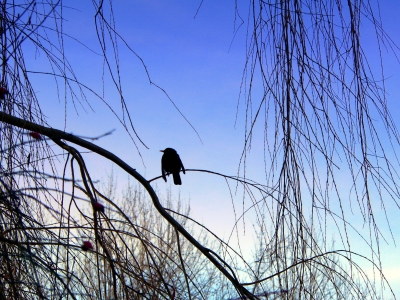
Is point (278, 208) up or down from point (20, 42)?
down

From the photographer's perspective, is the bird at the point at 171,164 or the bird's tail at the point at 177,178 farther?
the bird's tail at the point at 177,178

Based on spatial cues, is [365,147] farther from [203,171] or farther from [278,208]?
[203,171]

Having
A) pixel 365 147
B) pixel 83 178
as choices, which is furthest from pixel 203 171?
pixel 365 147

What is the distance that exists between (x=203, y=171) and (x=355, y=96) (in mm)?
458

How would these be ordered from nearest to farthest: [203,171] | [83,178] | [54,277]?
[54,277] < [83,178] < [203,171]

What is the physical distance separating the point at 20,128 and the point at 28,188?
0.18m

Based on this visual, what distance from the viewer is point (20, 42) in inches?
42.1

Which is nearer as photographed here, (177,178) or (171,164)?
(171,164)

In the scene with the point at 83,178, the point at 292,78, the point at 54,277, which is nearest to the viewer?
the point at 54,277

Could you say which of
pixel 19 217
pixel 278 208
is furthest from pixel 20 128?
pixel 278 208

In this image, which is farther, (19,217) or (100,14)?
(100,14)

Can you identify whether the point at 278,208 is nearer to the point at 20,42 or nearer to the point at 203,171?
the point at 203,171

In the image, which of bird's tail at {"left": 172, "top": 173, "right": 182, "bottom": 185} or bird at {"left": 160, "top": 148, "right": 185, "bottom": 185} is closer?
bird at {"left": 160, "top": 148, "right": 185, "bottom": 185}

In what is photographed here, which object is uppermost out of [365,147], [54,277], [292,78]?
[292,78]
